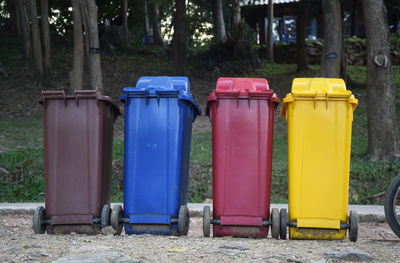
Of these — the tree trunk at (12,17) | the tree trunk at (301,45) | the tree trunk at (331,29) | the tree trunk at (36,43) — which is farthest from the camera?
the tree trunk at (12,17)

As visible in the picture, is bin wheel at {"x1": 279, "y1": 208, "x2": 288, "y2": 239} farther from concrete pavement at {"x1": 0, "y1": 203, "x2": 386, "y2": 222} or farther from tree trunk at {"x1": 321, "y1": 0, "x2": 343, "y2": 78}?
tree trunk at {"x1": 321, "y1": 0, "x2": 343, "y2": 78}

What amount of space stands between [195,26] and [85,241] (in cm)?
3442

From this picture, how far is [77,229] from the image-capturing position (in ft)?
16.0

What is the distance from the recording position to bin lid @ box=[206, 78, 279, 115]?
488cm

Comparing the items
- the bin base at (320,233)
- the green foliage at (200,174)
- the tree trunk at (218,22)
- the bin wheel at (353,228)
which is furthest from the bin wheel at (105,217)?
the tree trunk at (218,22)

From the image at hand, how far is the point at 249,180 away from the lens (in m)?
4.80

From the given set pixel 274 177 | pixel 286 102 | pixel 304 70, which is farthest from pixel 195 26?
Answer: pixel 286 102

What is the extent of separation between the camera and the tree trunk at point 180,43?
18688 millimetres

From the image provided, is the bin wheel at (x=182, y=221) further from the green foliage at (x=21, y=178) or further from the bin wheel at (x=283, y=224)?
the green foliage at (x=21, y=178)

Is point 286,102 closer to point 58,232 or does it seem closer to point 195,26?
point 58,232

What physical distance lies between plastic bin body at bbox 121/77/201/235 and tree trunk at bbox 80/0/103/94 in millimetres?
5573

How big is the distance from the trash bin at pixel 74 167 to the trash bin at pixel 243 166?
99cm

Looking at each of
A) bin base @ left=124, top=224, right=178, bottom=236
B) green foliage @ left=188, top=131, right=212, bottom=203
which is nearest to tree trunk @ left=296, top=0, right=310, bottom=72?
green foliage @ left=188, top=131, right=212, bottom=203

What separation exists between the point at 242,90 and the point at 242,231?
1.21 m
